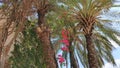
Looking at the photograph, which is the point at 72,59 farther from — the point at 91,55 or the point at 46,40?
the point at 46,40

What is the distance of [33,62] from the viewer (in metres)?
18.1

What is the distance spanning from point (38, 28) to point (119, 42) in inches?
326

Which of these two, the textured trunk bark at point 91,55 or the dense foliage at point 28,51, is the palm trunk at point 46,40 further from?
the textured trunk bark at point 91,55

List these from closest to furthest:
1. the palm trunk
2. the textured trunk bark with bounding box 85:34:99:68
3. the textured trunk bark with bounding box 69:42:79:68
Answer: the palm trunk → the textured trunk bark with bounding box 85:34:99:68 → the textured trunk bark with bounding box 69:42:79:68

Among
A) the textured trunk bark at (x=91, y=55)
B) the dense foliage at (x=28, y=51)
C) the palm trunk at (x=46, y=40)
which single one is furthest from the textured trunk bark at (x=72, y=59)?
the palm trunk at (x=46, y=40)

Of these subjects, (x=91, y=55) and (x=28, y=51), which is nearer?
(x=28, y=51)

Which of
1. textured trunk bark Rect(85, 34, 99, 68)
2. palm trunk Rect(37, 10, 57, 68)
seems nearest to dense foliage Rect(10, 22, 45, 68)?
palm trunk Rect(37, 10, 57, 68)

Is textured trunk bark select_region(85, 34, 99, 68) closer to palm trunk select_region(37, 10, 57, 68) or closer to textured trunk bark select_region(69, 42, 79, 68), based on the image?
textured trunk bark select_region(69, 42, 79, 68)

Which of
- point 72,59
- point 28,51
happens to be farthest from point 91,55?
point 72,59

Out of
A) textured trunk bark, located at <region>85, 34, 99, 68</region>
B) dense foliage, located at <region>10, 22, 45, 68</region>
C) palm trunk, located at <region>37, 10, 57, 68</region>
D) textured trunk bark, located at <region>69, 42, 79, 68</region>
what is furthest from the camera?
textured trunk bark, located at <region>69, 42, 79, 68</region>

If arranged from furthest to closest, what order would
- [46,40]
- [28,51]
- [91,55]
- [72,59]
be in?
1. [72,59]
2. [91,55]
3. [28,51]
4. [46,40]

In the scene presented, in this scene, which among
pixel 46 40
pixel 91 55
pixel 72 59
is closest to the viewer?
pixel 46 40

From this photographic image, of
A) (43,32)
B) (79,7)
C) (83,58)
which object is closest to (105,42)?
(83,58)

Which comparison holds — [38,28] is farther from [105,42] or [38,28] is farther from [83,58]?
[83,58]
